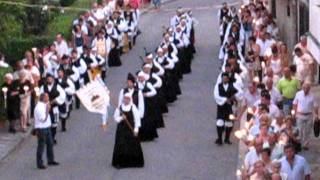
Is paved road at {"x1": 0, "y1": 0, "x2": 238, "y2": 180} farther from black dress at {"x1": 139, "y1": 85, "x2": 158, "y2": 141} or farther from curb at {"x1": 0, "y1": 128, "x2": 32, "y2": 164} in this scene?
black dress at {"x1": 139, "y1": 85, "x2": 158, "y2": 141}

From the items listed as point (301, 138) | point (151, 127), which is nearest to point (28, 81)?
point (151, 127)

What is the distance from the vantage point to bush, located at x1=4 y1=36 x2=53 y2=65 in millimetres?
31125

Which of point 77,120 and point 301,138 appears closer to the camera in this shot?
point 301,138

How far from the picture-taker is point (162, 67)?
26.5 meters

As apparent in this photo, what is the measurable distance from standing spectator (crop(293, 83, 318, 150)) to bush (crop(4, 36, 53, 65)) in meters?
→ 11.8

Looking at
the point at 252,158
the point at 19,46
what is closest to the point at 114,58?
the point at 19,46

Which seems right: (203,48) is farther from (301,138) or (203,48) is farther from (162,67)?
(301,138)

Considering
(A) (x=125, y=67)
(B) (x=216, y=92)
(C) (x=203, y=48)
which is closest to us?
(B) (x=216, y=92)

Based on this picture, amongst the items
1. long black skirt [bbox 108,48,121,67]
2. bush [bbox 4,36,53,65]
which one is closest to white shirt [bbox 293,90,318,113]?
bush [bbox 4,36,53,65]

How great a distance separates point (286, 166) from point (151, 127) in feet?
24.4

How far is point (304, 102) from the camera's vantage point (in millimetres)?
20969

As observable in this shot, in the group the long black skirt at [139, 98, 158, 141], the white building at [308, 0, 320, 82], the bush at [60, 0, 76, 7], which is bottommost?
the long black skirt at [139, 98, 158, 141]

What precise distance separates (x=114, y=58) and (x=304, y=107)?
12.4 meters

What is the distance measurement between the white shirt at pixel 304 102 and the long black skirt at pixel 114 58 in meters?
12.2
